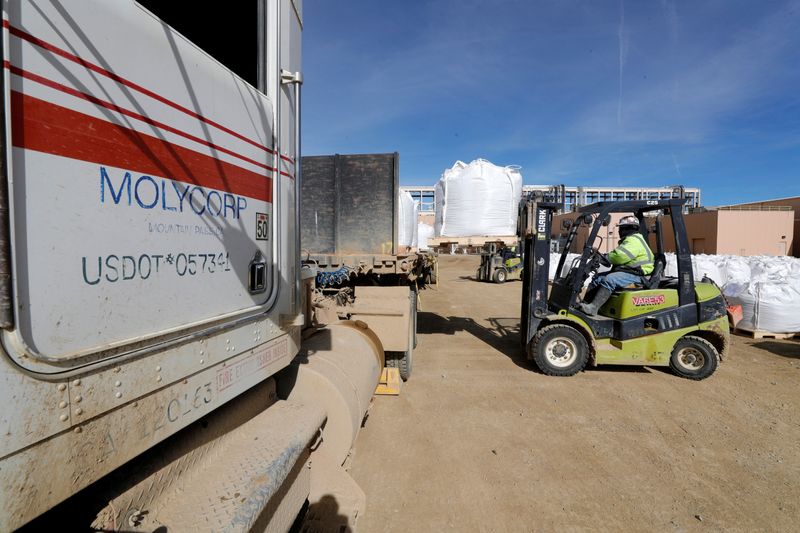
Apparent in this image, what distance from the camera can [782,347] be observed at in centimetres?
707

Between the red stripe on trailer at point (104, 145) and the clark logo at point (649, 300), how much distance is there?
5.65 metres

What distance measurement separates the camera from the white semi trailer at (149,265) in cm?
99

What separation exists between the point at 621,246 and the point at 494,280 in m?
13.7

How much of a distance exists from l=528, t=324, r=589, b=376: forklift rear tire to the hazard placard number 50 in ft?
15.7

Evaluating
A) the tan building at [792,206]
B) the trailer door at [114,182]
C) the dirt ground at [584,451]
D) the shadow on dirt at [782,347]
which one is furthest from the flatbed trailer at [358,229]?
the tan building at [792,206]

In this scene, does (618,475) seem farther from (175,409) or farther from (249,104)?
(249,104)

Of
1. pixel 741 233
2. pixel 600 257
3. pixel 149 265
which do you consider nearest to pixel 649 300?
pixel 600 257

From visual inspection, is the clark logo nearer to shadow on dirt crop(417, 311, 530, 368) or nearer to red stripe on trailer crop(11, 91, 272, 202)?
shadow on dirt crop(417, 311, 530, 368)

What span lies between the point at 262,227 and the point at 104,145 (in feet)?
2.79

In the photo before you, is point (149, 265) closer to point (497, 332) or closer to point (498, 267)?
point (497, 332)

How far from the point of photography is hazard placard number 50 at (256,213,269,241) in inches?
77.0

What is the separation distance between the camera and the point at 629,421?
14.2ft

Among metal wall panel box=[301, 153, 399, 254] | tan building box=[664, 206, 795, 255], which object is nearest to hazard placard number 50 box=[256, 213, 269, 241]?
metal wall panel box=[301, 153, 399, 254]

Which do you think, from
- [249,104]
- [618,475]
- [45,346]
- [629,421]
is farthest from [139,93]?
[629,421]
